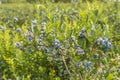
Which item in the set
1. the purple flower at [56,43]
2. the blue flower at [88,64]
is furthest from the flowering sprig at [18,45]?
the blue flower at [88,64]

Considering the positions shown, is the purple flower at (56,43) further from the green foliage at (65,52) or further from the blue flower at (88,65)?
the blue flower at (88,65)

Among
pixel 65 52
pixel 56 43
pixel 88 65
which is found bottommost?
pixel 88 65

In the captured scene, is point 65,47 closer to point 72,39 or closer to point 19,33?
point 72,39

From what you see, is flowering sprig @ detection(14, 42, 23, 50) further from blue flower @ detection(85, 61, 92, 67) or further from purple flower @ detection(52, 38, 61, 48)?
blue flower @ detection(85, 61, 92, 67)

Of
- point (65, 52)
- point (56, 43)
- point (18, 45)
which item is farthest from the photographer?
point (18, 45)

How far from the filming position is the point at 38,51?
3289 millimetres

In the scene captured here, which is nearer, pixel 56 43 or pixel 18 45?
pixel 56 43

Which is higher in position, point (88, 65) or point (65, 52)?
point (65, 52)

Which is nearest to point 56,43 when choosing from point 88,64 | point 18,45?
point 88,64

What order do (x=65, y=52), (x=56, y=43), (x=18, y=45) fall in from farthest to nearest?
(x=18, y=45) → (x=65, y=52) → (x=56, y=43)

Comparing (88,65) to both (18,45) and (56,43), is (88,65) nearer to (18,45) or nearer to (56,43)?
(56,43)

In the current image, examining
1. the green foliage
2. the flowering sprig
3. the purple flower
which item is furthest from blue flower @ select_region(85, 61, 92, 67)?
the flowering sprig

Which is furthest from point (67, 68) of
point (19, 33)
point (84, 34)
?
point (19, 33)

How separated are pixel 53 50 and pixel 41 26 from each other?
24cm
